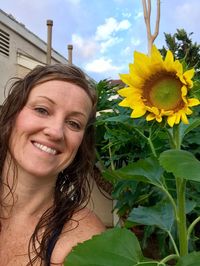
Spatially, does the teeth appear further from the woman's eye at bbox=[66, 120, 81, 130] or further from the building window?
the building window

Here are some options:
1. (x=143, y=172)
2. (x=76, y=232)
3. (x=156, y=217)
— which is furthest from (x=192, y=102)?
(x=76, y=232)

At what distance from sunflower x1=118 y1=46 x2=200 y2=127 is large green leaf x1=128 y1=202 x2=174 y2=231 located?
247 mm

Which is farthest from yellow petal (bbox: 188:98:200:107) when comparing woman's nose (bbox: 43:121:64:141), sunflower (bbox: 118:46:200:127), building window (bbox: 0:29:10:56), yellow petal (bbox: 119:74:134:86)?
building window (bbox: 0:29:10:56)

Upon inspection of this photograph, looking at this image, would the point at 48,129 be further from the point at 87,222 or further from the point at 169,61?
the point at 169,61

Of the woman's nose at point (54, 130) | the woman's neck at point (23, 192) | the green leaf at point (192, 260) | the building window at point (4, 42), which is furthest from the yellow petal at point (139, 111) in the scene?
the building window at point (4, 42)

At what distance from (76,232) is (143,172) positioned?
0.36 meters

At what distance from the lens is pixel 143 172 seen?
78cm

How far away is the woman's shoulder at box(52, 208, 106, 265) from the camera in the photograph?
40.1 inches

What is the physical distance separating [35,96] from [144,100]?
1.37ft

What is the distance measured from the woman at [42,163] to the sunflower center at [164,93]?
0.34m

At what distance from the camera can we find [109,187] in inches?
59.9

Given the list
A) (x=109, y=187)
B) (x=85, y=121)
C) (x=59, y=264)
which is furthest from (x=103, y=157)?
(x=59, y=264)

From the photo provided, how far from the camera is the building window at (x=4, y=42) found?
18.4 feet

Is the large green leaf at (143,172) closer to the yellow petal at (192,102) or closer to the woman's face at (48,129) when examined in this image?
the yellow petal at (192,102)
